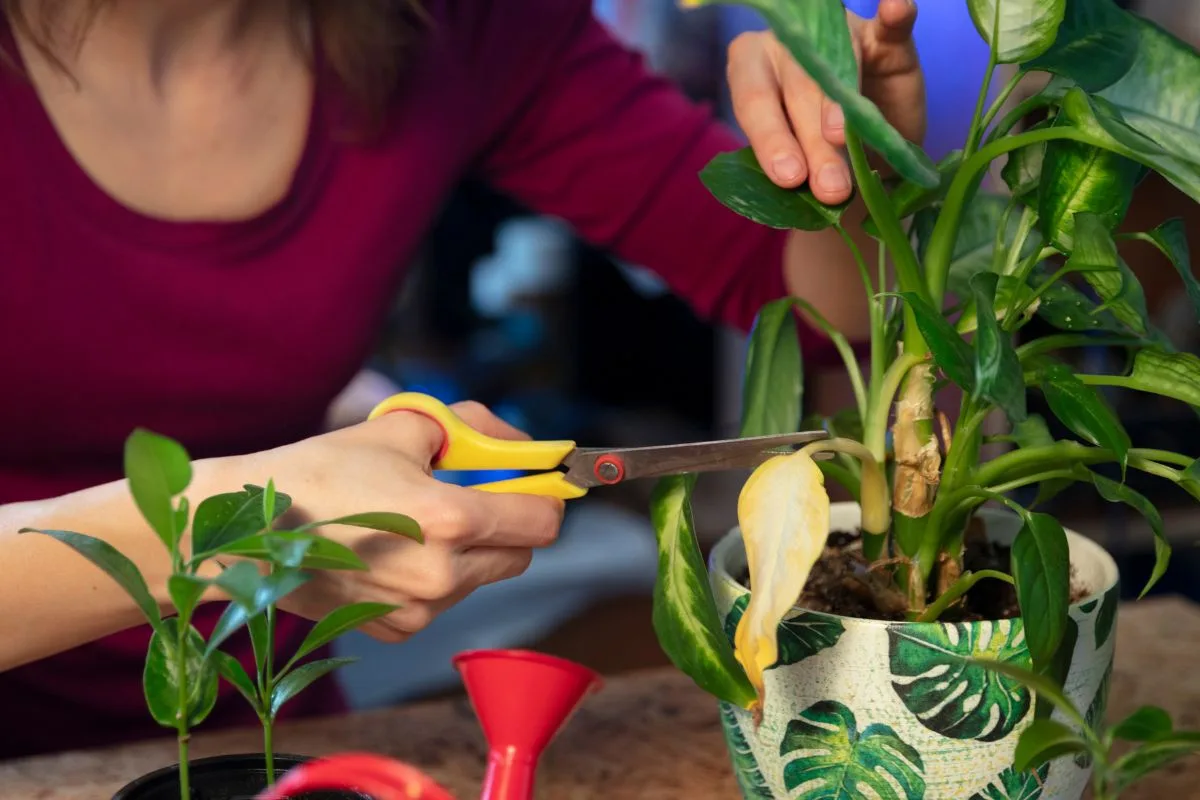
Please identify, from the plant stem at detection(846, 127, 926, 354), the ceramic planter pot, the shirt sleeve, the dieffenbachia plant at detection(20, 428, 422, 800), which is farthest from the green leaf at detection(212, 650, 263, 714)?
the shirt sleeve

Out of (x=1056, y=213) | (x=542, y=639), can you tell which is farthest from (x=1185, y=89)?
(x=542, y=639)

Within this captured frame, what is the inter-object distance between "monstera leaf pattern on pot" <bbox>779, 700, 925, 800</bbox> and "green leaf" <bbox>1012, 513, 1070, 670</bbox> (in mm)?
77

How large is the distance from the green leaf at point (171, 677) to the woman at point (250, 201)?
433mm

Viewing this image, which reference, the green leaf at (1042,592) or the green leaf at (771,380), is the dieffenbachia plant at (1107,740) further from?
the green leaf at (771,380)

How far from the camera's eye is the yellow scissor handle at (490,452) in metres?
0.60

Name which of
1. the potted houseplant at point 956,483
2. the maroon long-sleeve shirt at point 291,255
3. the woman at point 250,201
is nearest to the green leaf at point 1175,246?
the potted houseplant at point 956,483

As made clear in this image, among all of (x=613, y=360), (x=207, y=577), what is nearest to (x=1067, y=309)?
(x=207, y=577)

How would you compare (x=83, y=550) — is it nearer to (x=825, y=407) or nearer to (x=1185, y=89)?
(x=1185, y=89)

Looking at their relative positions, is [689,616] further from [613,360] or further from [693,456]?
[613,360]

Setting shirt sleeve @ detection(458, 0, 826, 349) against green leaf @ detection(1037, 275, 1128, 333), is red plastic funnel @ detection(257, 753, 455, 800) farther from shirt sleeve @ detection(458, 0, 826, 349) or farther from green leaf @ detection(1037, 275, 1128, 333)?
shirt sleeve @ detection(458, 0, 826, 349)

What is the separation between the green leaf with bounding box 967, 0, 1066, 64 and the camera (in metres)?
0.48

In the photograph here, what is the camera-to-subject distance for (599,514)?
2492 mm

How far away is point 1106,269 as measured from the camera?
0.49m

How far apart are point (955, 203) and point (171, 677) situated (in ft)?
1.25
